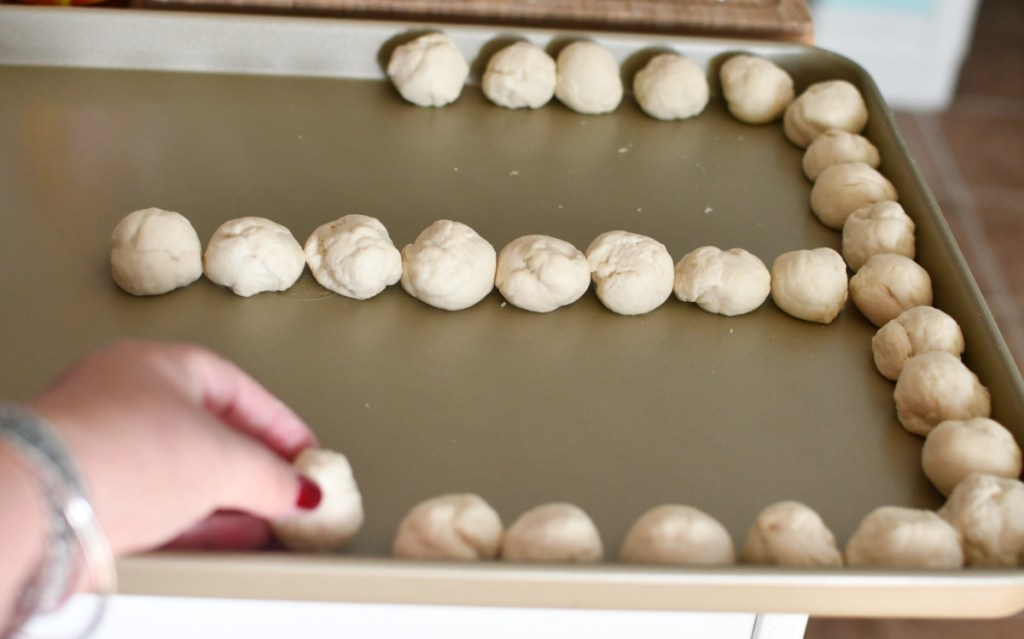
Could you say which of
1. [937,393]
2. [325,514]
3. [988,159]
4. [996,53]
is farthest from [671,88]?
[996,53]

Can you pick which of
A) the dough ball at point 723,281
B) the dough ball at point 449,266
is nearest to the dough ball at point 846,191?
the dough ball at point 723,281

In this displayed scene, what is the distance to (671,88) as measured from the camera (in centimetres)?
129

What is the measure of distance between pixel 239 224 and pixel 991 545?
728 mm

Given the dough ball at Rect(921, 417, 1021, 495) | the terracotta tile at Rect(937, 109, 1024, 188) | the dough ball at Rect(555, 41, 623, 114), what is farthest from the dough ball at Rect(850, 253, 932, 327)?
the terracotta tile at Rect(937, 109, 1024, 188)

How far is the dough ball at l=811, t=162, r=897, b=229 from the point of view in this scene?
45.8 inches

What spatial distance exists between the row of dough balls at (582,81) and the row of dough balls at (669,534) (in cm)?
62

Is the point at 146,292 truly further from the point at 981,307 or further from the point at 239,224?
the point at 981,307

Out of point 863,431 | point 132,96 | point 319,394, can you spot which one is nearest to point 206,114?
point 132,96

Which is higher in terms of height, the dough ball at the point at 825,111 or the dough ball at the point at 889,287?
the dough ball at the point at 825,111

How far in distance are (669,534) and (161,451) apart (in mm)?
361

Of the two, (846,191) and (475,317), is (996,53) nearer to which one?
(846,191)

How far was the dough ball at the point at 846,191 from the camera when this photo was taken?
3.82 ft

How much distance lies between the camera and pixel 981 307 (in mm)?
1007

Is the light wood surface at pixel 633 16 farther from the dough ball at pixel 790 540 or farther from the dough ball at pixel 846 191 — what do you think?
the dough ball at pixel 790 540
